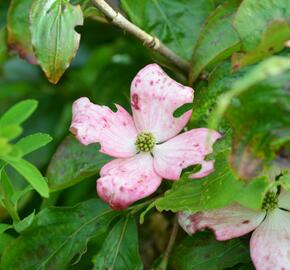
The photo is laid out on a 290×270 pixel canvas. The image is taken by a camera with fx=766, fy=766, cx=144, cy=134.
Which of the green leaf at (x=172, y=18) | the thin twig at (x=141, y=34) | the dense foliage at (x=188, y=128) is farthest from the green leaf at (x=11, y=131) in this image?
the green leaf at (x=172, y=18)

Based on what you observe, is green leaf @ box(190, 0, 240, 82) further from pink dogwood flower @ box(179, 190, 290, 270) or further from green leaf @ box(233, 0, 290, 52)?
pink dogwood flower @ box(179, 190, 290, 270)

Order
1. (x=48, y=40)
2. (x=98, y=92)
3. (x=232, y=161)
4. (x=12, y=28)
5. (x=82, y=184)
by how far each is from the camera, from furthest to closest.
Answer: (x=98, y=92) < (x=82, y=184) < (x=12, y=28) < (x=48, y=40) < (x=232, y=161)

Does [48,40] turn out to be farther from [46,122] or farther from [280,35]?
[46,122]

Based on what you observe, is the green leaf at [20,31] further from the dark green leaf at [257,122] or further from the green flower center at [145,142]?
the dark green leaf at [257,122]

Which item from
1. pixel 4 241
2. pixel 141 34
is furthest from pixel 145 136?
pixel 4 241

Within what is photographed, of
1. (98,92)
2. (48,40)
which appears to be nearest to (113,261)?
(48,40)

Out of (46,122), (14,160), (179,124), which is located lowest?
(46,122)
